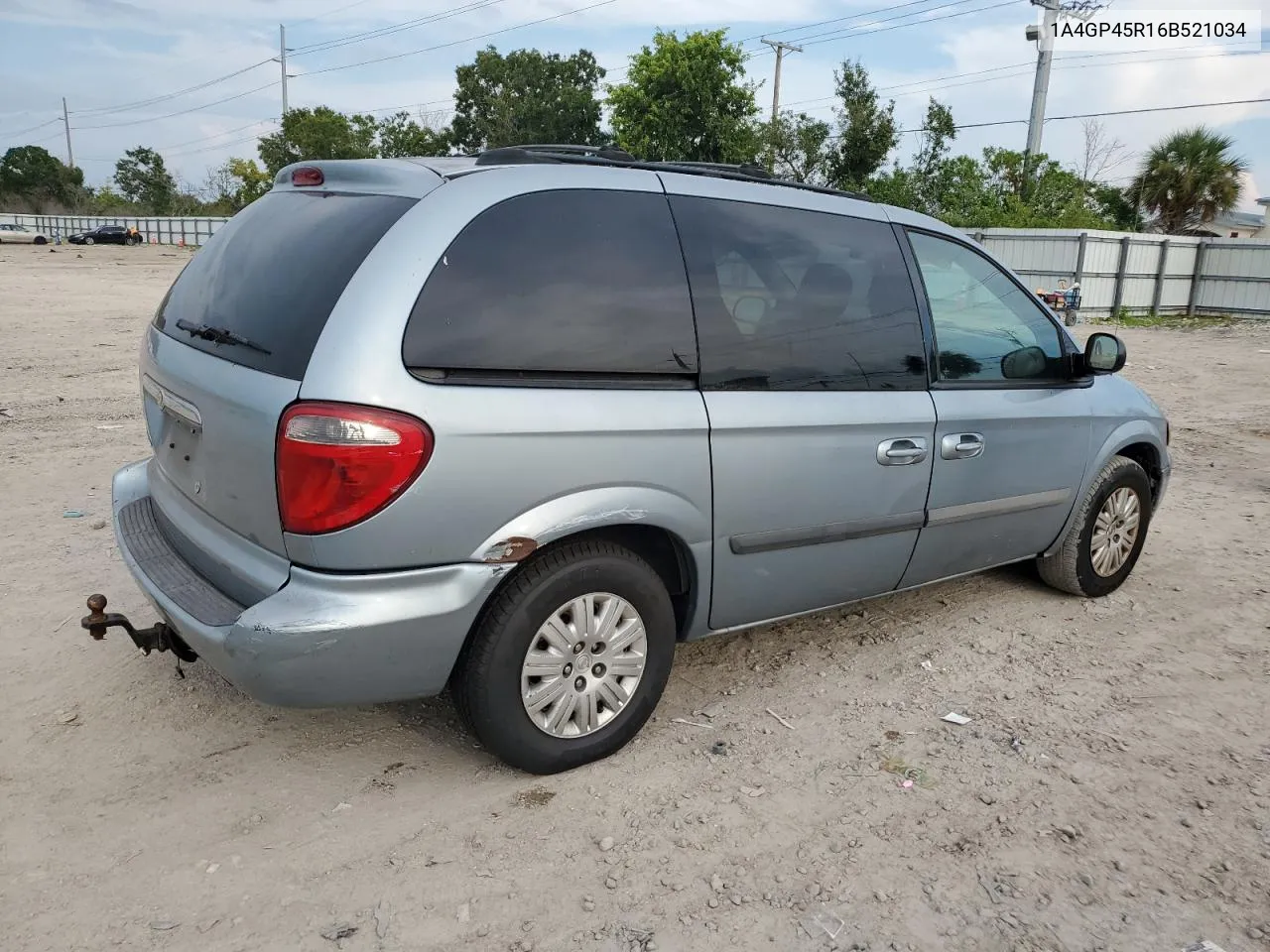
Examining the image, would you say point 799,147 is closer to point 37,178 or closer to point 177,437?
point 177,437

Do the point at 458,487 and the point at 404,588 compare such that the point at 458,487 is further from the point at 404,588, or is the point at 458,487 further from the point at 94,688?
the point at 94,688

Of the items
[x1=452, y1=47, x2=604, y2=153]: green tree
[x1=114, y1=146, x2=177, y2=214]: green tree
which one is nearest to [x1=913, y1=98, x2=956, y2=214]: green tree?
[x1=452, y1=47, x2=604, y2=153]: green tree

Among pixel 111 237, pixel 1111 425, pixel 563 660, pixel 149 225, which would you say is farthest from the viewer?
pixel 149 225

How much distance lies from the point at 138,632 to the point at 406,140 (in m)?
57.0

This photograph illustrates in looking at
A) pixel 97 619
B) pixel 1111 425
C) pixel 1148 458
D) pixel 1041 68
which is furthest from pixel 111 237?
pixel 1111 425

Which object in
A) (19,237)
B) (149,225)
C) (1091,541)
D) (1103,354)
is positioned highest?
(149,225)

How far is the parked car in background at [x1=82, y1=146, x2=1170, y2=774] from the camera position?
8.27 feet

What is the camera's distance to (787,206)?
3.46m

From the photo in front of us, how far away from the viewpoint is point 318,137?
53875 mm

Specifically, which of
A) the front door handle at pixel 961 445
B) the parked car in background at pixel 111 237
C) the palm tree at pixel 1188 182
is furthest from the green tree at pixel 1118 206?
the parked car in background at pixel 111 237

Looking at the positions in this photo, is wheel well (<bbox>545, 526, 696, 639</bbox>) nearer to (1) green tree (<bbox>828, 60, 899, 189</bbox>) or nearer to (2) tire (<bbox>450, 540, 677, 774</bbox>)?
(2) tire (<bbox>450, 540, 677, 774</bbox>)

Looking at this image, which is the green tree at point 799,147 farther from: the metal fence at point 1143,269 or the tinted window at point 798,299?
the tinted window at point 798,299

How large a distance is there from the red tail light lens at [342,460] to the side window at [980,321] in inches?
86.1

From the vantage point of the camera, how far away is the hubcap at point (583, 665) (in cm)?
288
